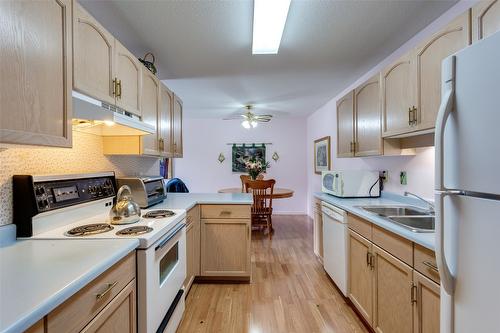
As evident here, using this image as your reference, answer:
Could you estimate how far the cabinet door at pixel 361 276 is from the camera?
5.44ft

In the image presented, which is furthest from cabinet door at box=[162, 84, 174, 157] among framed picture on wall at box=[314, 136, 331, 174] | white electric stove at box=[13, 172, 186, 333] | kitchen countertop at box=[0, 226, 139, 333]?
framed picture on wall at box=[314, 136, 331, 174]

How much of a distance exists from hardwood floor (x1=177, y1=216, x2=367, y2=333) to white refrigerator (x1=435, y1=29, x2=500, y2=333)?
3.82 feet

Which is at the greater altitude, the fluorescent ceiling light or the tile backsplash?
the fluorescent ceiling light

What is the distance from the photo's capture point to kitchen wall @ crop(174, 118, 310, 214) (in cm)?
566

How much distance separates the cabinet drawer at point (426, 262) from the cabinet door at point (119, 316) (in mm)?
1361

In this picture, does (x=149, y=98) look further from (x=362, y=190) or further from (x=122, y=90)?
(x=362, y=190)

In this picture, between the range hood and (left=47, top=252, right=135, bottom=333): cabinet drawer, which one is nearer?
(left=47, top=252, right=135, bottom=333): cabinet drawer

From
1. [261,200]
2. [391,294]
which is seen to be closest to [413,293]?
[391,294]

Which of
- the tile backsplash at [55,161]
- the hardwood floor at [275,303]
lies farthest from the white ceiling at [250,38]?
the hardwood floor at [275,303]

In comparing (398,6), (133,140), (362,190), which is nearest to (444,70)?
(398,6)

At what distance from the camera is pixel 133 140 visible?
75.5 inches

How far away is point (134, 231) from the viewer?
1.25 metres

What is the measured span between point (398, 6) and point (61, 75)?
202 centimetres

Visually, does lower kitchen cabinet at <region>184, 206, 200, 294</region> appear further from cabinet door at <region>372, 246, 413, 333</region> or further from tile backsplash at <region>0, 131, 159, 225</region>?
cabinet door at <region>372, 246, 413, 333</region>
